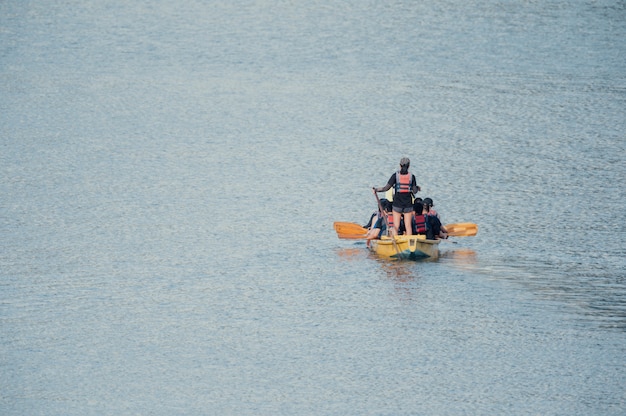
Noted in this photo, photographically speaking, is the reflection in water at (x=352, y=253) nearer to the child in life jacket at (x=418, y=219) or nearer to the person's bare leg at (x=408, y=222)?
the person's bare leg at (x=408, y=222)

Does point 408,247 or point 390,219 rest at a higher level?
point 390,219

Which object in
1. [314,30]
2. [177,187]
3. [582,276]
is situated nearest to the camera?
[582,276]

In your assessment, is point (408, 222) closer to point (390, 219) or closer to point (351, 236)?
point (390, 219)

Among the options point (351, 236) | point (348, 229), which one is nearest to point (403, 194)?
point (351, 236)

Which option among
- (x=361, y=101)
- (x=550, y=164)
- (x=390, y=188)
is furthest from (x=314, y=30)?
(x=390, y=188)

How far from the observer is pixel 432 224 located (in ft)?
100

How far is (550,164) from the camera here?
4403 centimetres

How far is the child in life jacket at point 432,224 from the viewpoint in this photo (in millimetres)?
29953

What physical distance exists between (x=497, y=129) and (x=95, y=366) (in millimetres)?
31254

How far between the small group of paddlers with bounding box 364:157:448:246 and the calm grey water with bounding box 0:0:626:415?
0.95 m

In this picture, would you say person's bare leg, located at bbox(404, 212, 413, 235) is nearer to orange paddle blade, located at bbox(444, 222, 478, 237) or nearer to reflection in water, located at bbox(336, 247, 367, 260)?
reflection in water, located at bbox(336, 247, 367, 260)

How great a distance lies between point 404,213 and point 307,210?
8042mm

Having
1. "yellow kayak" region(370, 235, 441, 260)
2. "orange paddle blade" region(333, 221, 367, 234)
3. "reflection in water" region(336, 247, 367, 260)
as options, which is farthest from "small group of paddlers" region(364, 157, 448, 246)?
"orange paddle blade" region(333, 221, 367, 234)

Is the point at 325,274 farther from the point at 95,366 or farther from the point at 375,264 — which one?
the point at 95,366
